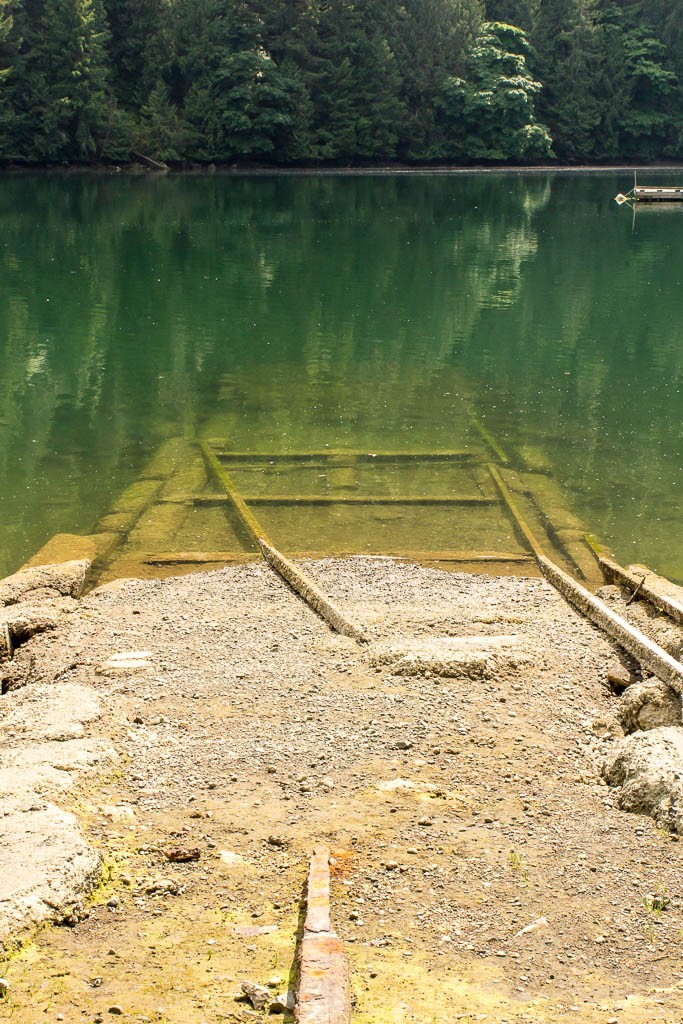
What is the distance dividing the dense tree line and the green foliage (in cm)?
14

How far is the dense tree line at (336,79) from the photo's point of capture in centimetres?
6988

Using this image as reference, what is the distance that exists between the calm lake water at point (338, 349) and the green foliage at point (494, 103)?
36.0 metres

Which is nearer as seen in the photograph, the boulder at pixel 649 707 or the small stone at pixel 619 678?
the boulder at pixel 649 707

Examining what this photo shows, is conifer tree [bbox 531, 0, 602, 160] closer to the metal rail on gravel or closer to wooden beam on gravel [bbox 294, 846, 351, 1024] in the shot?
the metal rail on gravel

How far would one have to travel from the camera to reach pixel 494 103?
262ft

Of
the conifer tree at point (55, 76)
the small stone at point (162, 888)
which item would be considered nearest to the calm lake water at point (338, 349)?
the small stone at point (162, 888)

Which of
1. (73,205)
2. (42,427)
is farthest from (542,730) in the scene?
(73,205)

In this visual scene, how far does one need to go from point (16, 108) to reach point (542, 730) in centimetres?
7044

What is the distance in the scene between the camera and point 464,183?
72188 millimetres

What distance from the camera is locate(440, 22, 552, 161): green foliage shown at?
80188mm

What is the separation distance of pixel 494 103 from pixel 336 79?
11.0 meters

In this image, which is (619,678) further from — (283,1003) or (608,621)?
(283,1003)

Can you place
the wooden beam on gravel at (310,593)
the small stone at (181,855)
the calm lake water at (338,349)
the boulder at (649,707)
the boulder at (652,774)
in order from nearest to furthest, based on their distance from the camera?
the small stone at (181,855) → the boulder at (652,774) → the boulder at (649,707) → the wooden beam on gravel at (310,593) → the calm lake water at (338,349)

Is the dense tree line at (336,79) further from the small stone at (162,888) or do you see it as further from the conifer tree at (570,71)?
the small stone at (162,888)
